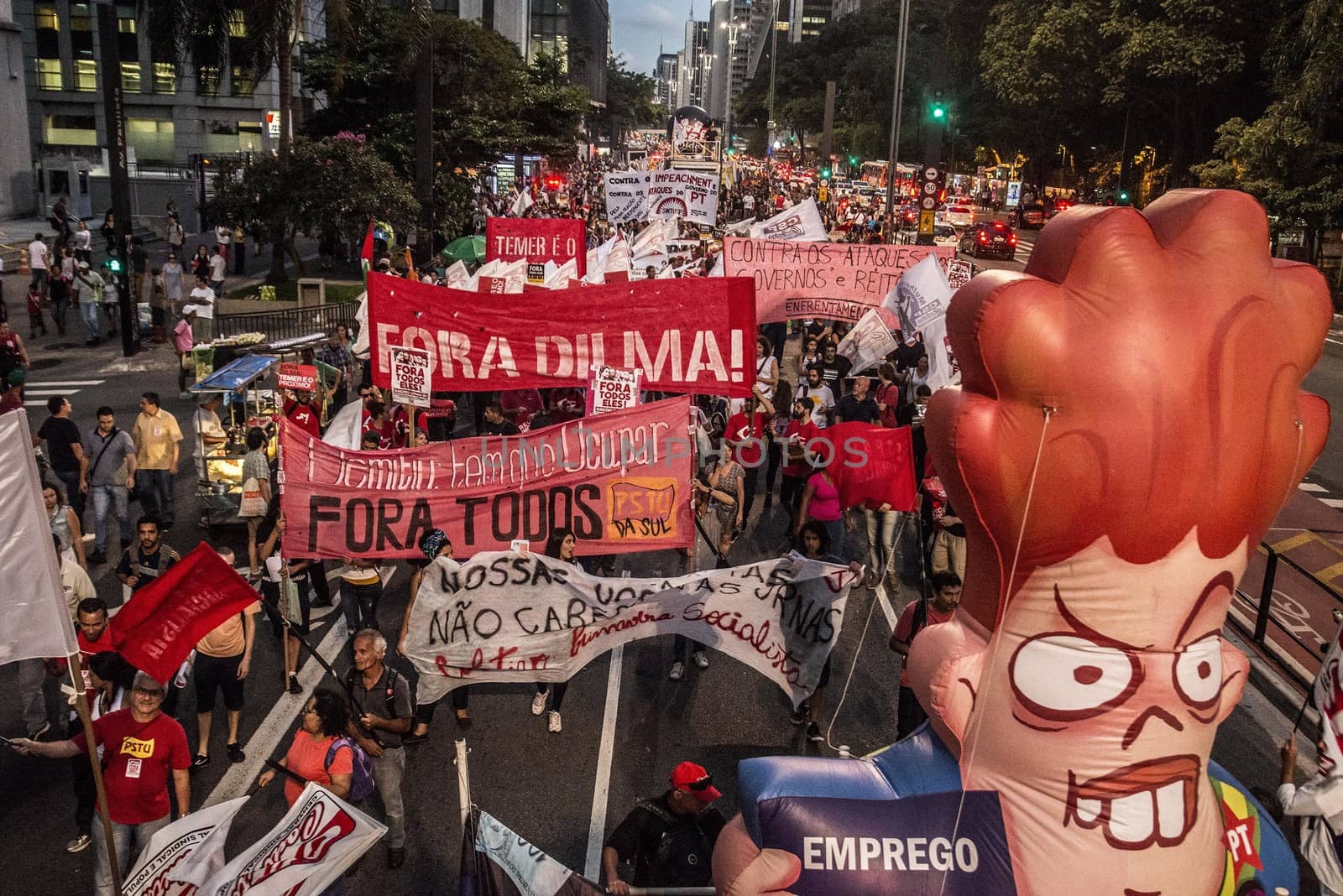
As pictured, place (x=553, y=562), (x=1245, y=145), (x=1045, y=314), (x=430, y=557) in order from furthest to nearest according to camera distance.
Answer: (x=1245, y=145) < (x=430, y=557) < (x=553, y=562) < (x=1045, y=314)

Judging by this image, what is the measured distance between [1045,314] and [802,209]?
15.6 meters

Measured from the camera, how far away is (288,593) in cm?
879

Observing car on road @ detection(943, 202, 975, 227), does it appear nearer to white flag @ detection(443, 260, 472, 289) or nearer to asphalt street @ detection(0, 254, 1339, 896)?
white flag @ detection(443, 260, 472, 289)

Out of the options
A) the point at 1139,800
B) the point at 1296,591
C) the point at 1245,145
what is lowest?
the point at 1296,591

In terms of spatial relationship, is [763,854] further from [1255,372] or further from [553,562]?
[553,562]

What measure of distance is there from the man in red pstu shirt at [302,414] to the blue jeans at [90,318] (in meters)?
12.1

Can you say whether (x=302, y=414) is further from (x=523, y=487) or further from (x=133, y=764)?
(x=133, y=764)

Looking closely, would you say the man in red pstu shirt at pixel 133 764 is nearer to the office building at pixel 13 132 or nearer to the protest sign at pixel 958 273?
the protest sign at pixel 958 273

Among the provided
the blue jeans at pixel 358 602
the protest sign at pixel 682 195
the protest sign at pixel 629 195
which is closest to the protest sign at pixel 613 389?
the blue jeans at pixel 358 602

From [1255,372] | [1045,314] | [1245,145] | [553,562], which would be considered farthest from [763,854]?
[1245,145]

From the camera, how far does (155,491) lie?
11828 millimetres

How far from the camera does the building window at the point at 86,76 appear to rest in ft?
179

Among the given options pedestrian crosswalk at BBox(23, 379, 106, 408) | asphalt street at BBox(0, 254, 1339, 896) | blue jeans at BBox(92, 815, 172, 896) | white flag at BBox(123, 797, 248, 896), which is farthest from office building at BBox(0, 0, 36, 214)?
white flag at BBox(123, 797, 248, 896)

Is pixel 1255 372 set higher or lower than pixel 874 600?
higher
